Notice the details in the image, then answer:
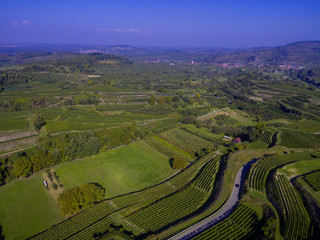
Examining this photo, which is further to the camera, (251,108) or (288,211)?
(251,108)

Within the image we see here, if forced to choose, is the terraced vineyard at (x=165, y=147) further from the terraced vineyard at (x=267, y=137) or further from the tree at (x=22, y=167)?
the tree at (x=22, y=167)

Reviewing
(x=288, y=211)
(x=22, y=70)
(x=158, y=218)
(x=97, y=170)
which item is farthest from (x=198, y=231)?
(x=22, y=70)

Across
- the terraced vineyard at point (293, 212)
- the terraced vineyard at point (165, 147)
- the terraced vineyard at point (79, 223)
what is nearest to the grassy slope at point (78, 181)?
the terraced vineyard at point (165, 147)

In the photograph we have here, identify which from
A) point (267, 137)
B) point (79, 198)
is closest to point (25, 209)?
point (79, 198)

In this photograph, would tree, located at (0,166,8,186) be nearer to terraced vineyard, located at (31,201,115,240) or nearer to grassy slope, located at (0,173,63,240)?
grassy slope, located at (0,173,63,240)

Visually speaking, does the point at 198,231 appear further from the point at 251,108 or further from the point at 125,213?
the point at 251,108

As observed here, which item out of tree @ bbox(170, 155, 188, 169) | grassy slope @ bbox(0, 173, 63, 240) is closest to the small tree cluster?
grassy slope @ bbox(0, 173, 63, 240)

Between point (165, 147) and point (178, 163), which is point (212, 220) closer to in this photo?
point (178, 163)
